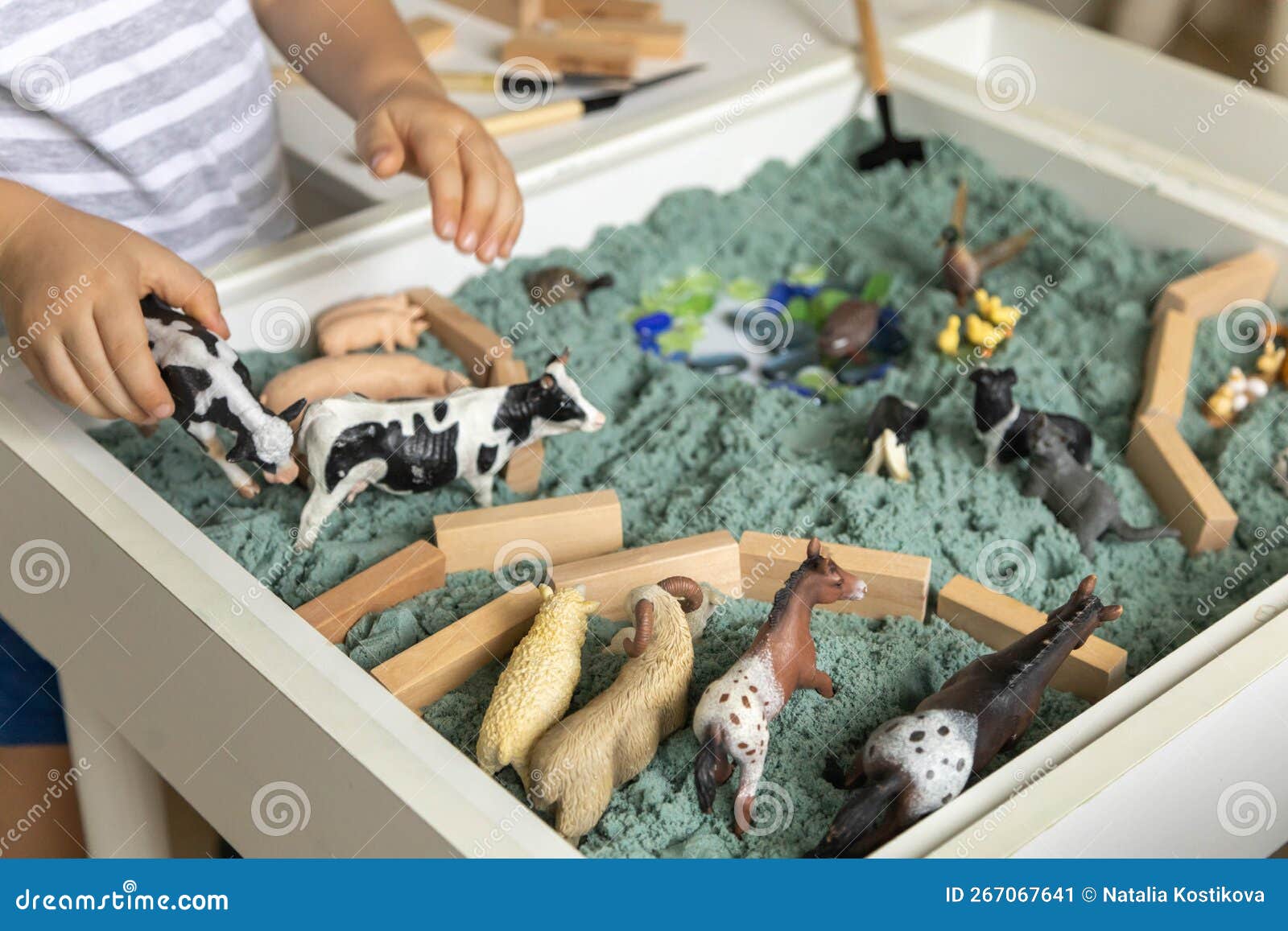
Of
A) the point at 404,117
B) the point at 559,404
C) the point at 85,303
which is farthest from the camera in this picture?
the point at 404,117

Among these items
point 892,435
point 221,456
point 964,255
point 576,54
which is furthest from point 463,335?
point 576,54

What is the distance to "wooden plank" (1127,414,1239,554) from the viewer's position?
91cm

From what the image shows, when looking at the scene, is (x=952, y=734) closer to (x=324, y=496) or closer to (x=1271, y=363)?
(x=324, y=496)

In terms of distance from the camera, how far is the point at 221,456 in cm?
87

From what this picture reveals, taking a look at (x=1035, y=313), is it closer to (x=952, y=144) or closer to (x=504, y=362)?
(x=952, y=144)

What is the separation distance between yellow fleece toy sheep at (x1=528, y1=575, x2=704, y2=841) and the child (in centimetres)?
34

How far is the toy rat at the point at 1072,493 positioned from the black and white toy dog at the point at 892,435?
96 mm

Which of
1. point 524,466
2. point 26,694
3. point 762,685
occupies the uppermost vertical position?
point 762,685

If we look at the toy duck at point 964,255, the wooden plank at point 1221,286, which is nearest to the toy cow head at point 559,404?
the toy duck at point 964,255

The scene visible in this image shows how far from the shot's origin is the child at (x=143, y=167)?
0.78 m

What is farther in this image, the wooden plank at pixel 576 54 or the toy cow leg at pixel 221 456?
the wooden plank at pixel 576 54

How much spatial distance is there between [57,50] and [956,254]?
2.62 ft

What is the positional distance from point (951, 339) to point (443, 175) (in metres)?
0.46

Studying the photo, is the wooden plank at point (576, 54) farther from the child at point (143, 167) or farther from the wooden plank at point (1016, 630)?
the wooden plank at point (1016, 630)
